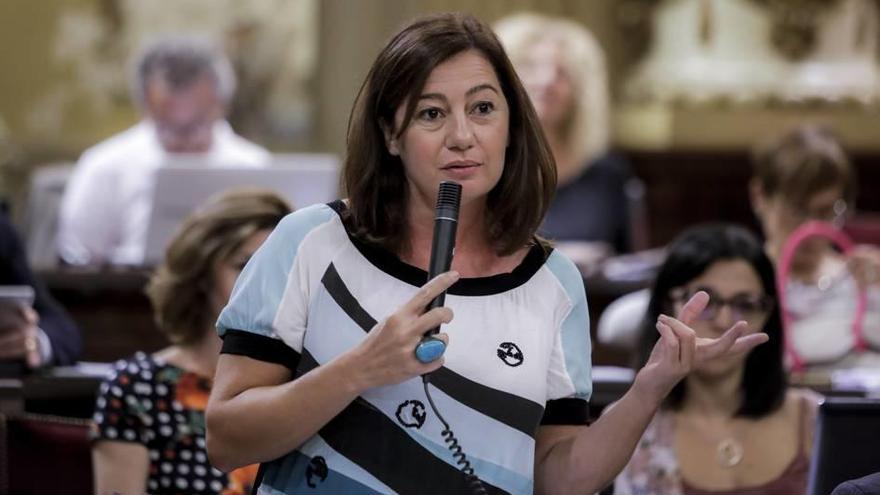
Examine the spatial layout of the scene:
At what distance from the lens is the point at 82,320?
5820 mm

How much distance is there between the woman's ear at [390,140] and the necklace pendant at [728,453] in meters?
1.41

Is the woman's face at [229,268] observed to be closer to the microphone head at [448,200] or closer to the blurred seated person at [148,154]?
the microphone head at [448,200]

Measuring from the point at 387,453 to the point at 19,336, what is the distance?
1964 millimetres

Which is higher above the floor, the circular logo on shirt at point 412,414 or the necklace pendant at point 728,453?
the circular logo on shirt at point 412,414

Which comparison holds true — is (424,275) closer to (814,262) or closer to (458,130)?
(458,130)

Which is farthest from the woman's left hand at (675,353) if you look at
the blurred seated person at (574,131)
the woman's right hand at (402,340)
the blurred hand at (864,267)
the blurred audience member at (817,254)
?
the blurred seated person at (574,131)

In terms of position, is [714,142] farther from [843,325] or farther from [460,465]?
[460,465]

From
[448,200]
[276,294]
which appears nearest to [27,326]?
[276,294]

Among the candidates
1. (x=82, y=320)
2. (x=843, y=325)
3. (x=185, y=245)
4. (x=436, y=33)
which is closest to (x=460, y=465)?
(x=436, y=33)

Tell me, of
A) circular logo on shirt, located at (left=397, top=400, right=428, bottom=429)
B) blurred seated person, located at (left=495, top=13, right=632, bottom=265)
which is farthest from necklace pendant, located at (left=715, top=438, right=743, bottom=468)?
blurred seated person, located at (left=495, top=13, right=632, bottom=265)

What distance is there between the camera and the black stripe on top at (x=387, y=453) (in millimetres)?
2201

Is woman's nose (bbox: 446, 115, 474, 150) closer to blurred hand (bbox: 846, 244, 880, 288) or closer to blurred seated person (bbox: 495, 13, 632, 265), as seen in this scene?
blurred hand (bbox: 846, 244, 880, 288)

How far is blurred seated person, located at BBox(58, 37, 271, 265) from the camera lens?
6.92 metres

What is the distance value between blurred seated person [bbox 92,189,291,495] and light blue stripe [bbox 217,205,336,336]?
1.15 m
